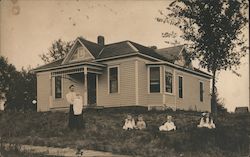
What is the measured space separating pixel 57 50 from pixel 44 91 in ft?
67.1

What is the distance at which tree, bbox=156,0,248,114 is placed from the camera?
2139 cm

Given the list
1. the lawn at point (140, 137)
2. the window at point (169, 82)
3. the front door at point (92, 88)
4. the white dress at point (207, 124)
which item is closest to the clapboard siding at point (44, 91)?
the front door at point (92, 88)

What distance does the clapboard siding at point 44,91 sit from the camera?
27672mm

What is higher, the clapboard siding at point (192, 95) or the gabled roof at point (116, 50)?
the gabled roof at point (116, 50)

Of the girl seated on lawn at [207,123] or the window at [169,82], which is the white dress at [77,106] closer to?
the girl seated on lawn at [207,123]

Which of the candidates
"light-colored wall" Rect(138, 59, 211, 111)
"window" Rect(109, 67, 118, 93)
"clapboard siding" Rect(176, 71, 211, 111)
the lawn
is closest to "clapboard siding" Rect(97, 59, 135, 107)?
"window" Rect(109, 67, 118, 93)

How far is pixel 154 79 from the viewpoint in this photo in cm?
2412

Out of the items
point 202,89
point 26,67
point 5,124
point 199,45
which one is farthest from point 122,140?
point 26,67

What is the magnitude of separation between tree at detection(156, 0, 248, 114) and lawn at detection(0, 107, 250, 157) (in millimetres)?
5022

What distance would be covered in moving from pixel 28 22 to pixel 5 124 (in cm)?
560

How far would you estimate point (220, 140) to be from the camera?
13141 mm

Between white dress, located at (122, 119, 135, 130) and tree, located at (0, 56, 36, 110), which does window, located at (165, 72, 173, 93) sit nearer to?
white dress, located at (122, 119, 135, 130)

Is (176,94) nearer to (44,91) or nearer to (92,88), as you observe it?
(92,88)

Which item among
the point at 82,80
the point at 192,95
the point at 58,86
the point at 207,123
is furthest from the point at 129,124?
the point at 192,95
